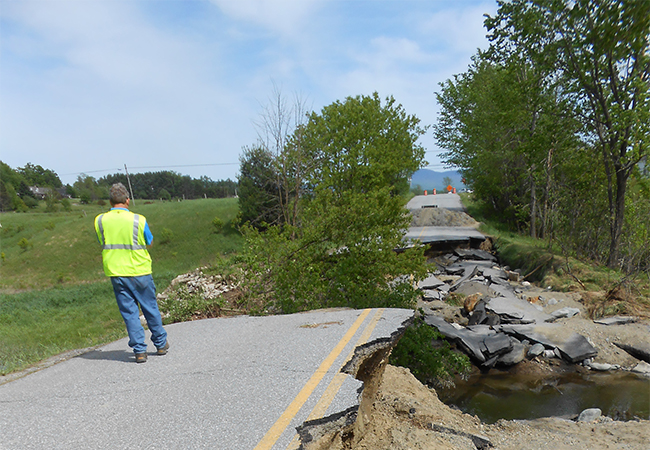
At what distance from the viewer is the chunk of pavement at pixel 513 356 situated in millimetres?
8719

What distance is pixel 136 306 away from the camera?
16.6ft

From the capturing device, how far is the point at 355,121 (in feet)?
81.4

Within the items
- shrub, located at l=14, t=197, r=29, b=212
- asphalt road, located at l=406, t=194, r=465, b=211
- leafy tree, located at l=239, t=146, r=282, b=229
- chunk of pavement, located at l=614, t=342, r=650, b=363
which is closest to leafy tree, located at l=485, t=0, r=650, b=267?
chunk of pavement, located at l=614, t=342, r=650, b=363

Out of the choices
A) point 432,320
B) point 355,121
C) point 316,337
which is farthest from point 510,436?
point 355,121

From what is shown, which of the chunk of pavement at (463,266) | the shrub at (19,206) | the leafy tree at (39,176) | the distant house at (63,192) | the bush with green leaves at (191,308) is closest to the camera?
the bush with green leaves at (191,308)

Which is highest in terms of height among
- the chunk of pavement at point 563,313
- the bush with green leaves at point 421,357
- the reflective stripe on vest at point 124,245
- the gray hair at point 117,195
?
the gray hair at point 117,195

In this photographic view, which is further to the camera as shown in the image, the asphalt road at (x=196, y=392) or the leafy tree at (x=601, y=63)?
the leafy tree at (x=601, y=63)

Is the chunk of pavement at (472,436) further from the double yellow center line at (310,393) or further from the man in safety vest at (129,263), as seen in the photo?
the man in safety vest at (129,263)

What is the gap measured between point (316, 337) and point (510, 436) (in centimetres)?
287

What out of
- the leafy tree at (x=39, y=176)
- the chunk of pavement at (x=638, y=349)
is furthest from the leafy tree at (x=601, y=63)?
the leafy tree at (x=39, y=176)

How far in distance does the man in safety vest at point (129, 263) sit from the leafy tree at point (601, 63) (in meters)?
12.6

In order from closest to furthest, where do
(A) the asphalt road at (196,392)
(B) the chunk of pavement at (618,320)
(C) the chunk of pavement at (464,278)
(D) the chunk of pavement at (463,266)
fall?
(A) the asphalt road at (196,392), (B) the chunk of pavement at (618,320), (C) the chunk of pavement at (464,278), (D) the chunk of pavement at (463,266)

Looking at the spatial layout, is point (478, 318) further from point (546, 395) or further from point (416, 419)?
point (416, 419)

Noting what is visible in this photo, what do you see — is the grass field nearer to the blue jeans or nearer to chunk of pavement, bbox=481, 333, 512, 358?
the blue jeans
